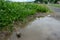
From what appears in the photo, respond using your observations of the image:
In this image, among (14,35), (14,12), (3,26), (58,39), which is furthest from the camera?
(14,12)

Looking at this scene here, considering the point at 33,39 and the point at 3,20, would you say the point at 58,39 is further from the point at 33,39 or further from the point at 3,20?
the point at 3,20

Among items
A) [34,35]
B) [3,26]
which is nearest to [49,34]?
[34,35]

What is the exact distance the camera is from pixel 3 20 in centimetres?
934

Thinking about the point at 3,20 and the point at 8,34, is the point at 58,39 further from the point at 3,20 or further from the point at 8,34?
the point at 3,20

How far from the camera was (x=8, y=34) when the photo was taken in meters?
8.62

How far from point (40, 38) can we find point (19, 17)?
410cm

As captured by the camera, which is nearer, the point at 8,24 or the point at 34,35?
the point at 34,35

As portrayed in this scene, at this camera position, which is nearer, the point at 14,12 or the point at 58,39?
the point at 58,39

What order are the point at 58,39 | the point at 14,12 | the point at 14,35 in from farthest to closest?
the point at 14,12, the point at 14,35, the point at 58,39

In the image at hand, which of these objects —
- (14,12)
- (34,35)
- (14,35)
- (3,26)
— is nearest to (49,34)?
(34,35)

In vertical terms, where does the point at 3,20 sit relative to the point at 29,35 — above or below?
above

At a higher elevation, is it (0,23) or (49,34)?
(0,23)

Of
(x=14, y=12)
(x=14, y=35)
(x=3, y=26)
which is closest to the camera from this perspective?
(x=14, y=35)

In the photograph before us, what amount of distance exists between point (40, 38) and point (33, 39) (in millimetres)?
394
